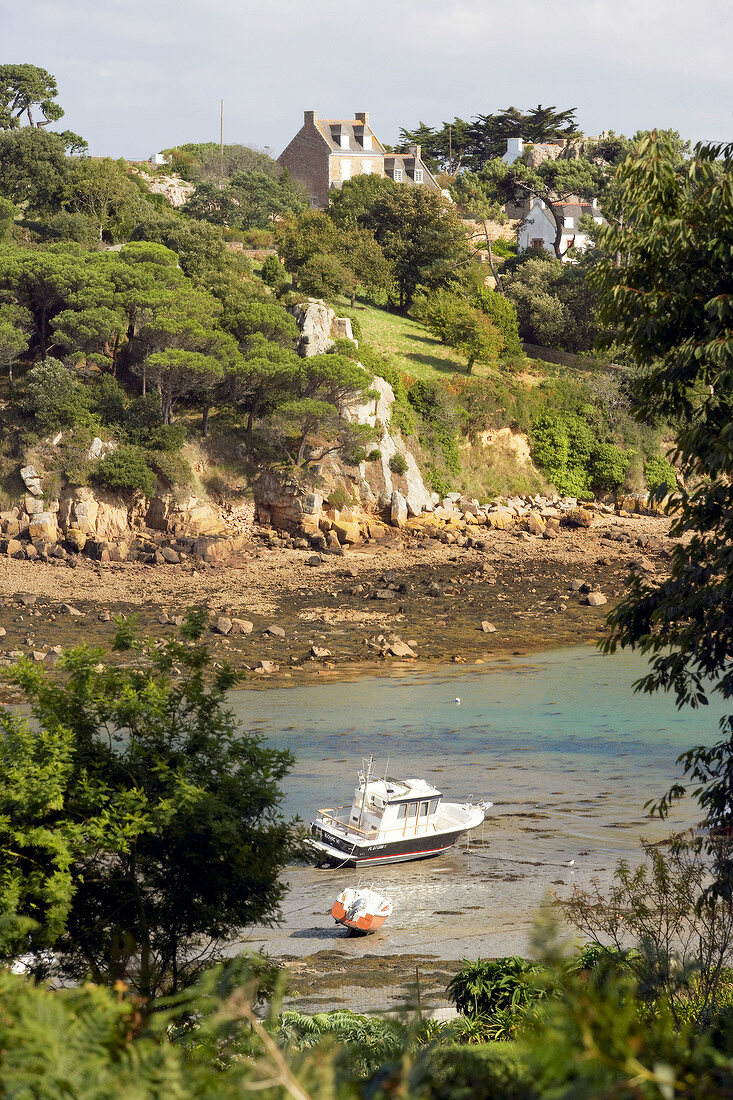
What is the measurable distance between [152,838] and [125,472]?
36784 mm

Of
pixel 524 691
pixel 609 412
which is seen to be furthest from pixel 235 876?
pixel 609 412

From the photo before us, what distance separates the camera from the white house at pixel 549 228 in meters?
82.4

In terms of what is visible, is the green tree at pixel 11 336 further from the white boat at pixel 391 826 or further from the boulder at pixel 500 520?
the white boat at pixel 391 826

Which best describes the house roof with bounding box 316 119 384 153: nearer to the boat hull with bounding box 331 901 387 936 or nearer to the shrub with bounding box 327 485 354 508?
the shrub with bounding box 327 485 354 508

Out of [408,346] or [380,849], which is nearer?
[380,849]

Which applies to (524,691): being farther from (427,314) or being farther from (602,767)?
(427,314)

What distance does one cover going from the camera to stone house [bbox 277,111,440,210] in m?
90.8

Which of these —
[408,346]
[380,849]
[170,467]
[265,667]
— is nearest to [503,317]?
[408,346]

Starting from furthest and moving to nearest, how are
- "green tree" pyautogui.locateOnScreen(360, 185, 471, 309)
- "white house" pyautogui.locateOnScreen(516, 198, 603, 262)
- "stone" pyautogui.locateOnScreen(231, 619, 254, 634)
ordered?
"white house" pyautogui.locateOnScreen(516, 198, 603, 262) → "green tree" pyautogui.locateOnScreen(360, 185, 471, 309) → "stone" pyautogui.locateOnScreen(231, 619, 254, 634)

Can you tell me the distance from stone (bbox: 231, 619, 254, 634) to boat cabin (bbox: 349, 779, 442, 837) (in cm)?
1576

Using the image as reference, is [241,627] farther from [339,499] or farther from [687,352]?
[687,352]

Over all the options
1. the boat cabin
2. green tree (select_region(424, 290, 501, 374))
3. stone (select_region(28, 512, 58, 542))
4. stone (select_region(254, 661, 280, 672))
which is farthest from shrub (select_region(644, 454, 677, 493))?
the boat cabin

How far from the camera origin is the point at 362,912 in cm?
1769

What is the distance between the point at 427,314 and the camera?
6525cm
